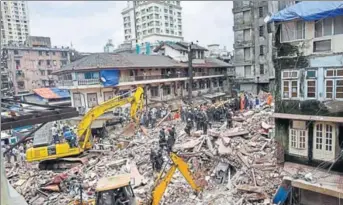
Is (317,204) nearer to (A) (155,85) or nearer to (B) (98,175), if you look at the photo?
(B) (98,175)

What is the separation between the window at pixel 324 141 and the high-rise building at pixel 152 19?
219ft

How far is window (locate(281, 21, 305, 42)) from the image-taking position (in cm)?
1300

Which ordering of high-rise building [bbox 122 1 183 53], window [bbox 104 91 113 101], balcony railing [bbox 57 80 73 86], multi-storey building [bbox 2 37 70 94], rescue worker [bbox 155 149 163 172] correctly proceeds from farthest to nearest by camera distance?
high-rise building [bbox 122 1 183 53] < multi-storey building [bbox 2 37 70 94] < window [bbox 104 91 113 101] < balcony railing [bbox 57 80 73 86] < rescue worker [bbox 155 149 163 172]

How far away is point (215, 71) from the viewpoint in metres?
50.6

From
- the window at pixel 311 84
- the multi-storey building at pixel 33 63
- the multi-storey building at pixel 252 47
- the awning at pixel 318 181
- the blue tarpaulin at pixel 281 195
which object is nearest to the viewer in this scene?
the awning at pixel 318 181

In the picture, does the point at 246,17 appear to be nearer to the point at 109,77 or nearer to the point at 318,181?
the point at 109,77

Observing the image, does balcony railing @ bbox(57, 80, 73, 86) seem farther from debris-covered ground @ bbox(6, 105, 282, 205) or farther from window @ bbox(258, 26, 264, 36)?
window @ bbox(258, 26, 264, 36)

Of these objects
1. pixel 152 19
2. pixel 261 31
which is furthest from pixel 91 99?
pixel 152 19

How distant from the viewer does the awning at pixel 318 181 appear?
11.0 m

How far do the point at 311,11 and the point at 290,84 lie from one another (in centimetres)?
342

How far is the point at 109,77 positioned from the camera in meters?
30.3

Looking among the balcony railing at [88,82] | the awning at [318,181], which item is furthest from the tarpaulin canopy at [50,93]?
the awning at [318,181]

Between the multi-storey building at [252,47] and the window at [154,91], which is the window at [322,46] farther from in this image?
the multi-storey building at [252,47]

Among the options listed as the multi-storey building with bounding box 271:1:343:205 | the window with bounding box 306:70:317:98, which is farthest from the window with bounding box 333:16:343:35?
the window with bounding box 306:70:317:98
